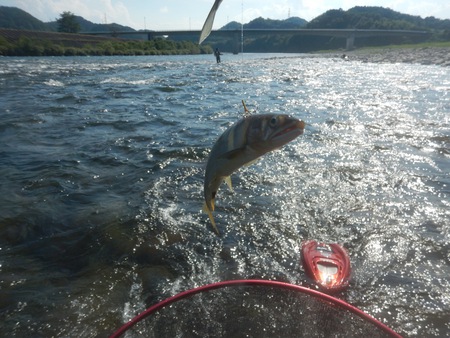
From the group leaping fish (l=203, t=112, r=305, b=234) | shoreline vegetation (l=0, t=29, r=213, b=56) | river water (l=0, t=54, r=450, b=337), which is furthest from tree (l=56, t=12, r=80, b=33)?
leaping fish (l=203, t=112, r=305, b=234)

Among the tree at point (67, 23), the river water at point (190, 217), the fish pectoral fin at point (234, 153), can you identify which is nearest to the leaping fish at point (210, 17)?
the fish pectoral fin at point (234, 153)

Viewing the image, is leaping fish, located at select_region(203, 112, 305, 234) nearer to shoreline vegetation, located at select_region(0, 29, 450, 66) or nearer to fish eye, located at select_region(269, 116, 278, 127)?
fish eye, located at select_region(269, 116, 278, 127)

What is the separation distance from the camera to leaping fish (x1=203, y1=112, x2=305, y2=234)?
155cm

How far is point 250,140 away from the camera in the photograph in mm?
1639

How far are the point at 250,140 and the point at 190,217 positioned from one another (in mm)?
4247

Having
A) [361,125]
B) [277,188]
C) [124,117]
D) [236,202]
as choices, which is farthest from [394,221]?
[124,117]

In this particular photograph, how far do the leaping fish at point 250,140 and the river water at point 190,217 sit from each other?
8.66ft

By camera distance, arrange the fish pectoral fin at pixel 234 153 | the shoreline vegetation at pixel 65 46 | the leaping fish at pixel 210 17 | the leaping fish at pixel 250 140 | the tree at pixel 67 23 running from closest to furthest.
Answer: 1. the leaping fish at pixel 210 17
2. the leaping fish at pixel 250 140
3. the fish pectoral fin at pixel 234 153
4. the shoreline vegetation at pixel 65 46
5. the tree at pixel 67 23

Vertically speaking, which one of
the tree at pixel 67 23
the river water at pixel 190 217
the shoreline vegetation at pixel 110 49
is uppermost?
the tree at pixel 67 23

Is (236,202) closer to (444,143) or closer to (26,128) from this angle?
(444,143)

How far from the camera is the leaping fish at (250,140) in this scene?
5.08 ft

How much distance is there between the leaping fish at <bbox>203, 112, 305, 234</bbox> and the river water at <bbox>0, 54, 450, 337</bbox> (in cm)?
264

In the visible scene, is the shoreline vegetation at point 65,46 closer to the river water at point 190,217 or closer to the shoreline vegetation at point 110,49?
the shoreline vegetation at point 110,49

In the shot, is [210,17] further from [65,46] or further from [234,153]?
[65,46]
